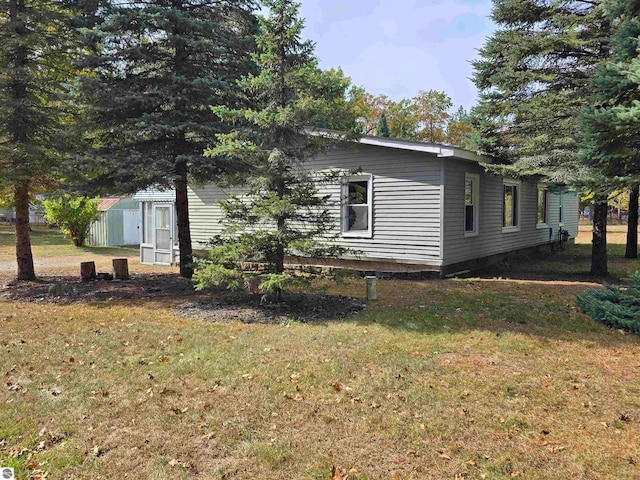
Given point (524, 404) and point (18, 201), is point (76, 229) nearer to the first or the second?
point (18, 201)

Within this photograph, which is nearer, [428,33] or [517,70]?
[517,70]

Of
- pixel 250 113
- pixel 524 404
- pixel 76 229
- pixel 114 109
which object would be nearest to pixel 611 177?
pixel 524 404

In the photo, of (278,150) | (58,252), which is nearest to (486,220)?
(278,150)

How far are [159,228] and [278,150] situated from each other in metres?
9.51

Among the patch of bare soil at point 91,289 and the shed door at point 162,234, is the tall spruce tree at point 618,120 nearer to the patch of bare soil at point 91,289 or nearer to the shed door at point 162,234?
the patch of bare soil at point 91,289

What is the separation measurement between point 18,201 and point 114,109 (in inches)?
132

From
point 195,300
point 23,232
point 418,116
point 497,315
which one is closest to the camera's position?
point 497,315

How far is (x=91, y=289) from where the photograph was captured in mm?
10141

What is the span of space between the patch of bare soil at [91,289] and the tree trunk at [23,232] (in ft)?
1.01

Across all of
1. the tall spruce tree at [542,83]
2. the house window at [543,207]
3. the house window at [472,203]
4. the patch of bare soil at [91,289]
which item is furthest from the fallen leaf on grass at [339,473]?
the house window at [543,207]

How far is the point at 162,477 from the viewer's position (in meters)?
3.24

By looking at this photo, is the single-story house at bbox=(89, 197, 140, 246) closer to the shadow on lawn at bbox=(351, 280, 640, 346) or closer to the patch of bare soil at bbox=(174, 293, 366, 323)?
the patch of bare soil at bbox=(174, 293, 366, 323)

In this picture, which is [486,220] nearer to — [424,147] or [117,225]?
[424,147]

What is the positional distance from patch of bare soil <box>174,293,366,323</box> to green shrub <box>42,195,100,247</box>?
14.6 meters
